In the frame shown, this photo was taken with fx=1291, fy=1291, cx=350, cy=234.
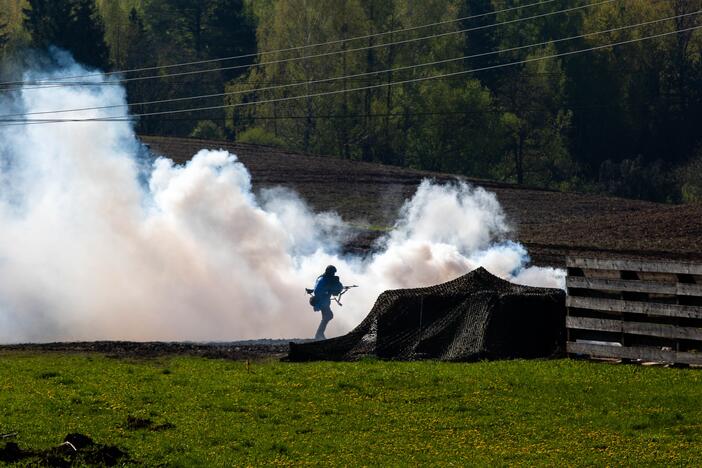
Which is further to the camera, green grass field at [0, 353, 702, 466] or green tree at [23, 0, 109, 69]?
green tree at [23, 0, 109, 69]

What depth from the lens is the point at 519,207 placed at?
6556 cm

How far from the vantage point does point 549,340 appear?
21.5 meters

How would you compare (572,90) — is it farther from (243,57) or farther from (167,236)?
(167,236)

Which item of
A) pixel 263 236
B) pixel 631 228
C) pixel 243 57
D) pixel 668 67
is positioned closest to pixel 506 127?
pixel 668 67

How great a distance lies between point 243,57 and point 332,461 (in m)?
84.4

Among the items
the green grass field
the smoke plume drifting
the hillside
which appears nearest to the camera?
the green grass field

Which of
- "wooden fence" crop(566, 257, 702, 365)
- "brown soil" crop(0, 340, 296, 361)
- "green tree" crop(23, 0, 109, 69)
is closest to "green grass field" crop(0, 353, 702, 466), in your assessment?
"wooden fence" crop(566, 257, 702, 365)

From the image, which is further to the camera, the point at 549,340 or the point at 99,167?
the point at 99,167

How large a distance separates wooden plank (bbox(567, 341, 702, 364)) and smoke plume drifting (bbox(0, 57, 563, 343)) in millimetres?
10118

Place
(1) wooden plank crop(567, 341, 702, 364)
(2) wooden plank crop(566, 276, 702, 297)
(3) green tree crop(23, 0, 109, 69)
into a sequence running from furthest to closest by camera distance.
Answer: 1. (3) green tree crop(23, 0, 109, 69)
2. (2) wooden plank crop(566, 276, 702, 297)
3. (1) wooden plank crop(567, 341, 702, 364)

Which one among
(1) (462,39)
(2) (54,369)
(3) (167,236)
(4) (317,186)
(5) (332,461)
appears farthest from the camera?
(1) (462,39)

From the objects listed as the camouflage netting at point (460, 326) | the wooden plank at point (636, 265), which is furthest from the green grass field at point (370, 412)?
the wooden plank at point (636, 265)

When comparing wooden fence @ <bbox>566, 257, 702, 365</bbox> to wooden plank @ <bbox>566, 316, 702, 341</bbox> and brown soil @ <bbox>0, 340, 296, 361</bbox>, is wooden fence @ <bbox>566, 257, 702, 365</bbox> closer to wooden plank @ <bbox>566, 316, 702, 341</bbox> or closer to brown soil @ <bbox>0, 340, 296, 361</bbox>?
wooden plank @ <bbox>566, 316, 702, 341</bbox>

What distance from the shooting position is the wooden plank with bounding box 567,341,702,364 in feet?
63.3
